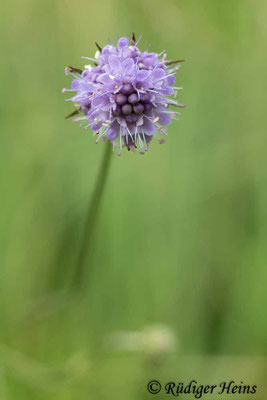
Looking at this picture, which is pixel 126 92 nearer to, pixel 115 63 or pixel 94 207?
pixel 115 63

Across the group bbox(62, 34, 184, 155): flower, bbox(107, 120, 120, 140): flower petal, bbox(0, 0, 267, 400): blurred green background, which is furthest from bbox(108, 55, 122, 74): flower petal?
bbox(0, 0, 267, 400): blurred green background

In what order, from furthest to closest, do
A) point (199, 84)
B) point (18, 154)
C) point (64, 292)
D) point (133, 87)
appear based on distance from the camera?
point (199, 84), point (18, 154), point (64, 292), point (133, 87)

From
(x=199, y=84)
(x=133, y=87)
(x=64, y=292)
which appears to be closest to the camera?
(x=133, y=87)

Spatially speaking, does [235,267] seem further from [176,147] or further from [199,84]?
[199,84]

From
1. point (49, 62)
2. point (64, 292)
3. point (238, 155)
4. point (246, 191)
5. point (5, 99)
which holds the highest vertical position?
point (49, 62)

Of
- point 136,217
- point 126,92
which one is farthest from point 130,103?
point 136,217

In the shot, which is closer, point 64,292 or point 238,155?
point 64,292

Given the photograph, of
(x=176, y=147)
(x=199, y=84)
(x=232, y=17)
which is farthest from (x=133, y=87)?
(x=232, y=17)
